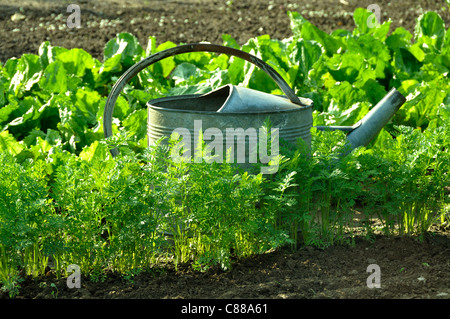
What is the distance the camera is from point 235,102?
275 centimetres

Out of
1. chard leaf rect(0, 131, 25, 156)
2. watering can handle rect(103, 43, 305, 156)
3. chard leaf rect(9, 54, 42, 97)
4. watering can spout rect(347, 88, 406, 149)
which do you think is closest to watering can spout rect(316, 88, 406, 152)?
watering can spout rect(347, 88, 406, 149)

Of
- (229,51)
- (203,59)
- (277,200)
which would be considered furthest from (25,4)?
(277,200)

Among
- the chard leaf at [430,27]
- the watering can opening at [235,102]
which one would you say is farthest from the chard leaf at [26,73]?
the chard leaf at [430,27]

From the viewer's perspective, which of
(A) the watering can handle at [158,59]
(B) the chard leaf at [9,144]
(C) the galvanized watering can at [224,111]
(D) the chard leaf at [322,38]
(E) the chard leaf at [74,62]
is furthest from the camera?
(D) the chard leaf at [322,38]

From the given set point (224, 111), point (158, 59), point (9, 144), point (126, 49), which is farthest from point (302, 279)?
point (126, 49)

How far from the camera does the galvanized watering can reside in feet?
8.55

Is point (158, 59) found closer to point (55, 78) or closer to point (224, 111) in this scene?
point (224, 111)

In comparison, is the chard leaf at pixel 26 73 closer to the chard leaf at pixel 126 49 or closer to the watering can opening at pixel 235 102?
the chard leaf at pixel 126 49

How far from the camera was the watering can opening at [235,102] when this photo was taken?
9.04 ft

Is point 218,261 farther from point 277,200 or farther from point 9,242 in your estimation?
point 9,242

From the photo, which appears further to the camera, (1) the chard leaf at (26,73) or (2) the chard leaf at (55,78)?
(1) the chard leaf at (26,73)

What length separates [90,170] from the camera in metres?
2.38

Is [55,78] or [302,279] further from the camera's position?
[55,78]

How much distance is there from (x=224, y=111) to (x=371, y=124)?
91 cm
